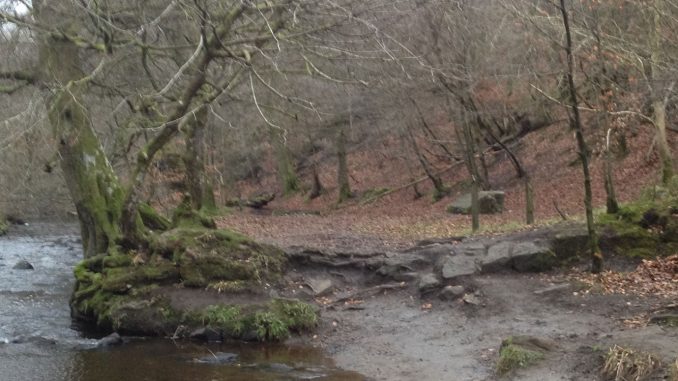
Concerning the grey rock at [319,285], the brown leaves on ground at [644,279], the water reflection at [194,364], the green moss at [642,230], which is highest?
the green moss at [642,230]

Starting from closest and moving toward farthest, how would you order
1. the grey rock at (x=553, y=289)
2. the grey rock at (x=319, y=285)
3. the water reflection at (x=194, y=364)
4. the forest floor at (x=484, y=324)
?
the forest floor at (x=484, y=324), the water reflection at (x=194, y=364), the grey rock at (x=553, y=289), the grey rock at (x=319, y=285)

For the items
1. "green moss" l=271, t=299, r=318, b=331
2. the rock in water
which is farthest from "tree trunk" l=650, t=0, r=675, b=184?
the rock in water

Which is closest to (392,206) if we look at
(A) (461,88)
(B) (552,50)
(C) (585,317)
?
(A) (461,88)

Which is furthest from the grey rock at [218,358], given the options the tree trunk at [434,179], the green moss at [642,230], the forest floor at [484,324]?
the tree trunk at [434,179]

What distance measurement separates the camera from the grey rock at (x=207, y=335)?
39.9ft

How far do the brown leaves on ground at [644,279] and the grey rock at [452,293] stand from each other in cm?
180

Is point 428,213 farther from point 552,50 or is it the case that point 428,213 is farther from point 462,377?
point 462,377

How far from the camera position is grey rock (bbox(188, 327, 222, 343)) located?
12172 millimetres

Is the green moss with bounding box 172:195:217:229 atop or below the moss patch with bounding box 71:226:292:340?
atop

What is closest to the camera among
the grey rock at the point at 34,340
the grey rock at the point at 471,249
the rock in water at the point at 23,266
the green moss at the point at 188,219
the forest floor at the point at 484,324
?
the forest floor at the point at 484,324

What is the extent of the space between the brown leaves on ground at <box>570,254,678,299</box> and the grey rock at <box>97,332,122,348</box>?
7359 millimetres

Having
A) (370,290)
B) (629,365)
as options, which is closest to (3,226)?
(370,290)

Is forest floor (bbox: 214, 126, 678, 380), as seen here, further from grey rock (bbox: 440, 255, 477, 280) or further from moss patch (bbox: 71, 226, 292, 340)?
moss patch (bbox: 71, 226, 292, 340)

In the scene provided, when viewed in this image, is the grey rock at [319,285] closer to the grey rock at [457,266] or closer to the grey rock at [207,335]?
the grey rock at [457,266]
